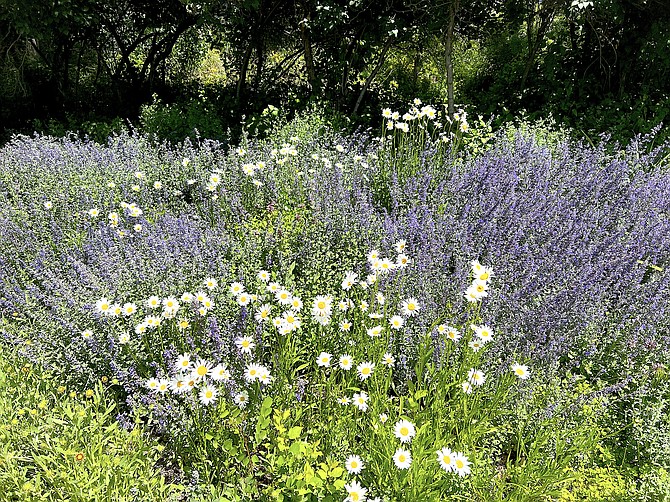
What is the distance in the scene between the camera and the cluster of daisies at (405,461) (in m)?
1.41

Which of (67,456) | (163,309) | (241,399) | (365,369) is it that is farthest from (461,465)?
(163,309)

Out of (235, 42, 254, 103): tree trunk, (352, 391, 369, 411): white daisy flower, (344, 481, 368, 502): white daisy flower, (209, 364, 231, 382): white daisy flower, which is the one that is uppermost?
(235, 42, 254, 103): tree trunk

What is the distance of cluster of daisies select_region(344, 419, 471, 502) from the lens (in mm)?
1412

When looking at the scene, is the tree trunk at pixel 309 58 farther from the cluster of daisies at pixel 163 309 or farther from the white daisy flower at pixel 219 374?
the white daisy flower at pixel 219 374

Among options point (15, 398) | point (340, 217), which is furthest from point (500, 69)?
point (15, 398)

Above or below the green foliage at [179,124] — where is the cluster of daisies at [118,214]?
below

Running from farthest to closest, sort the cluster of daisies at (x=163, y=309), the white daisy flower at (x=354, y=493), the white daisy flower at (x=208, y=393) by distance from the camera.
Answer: the cluster of daisies at (x=163, y=309), the white daisy flower at (x=208, y=393), the white daisy flower at (x=354, y=493)

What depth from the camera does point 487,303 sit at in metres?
2.35

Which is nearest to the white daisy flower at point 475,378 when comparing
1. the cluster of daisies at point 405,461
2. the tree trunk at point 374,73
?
the cluster of daisies at point 405,461

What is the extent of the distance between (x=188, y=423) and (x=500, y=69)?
7184mm

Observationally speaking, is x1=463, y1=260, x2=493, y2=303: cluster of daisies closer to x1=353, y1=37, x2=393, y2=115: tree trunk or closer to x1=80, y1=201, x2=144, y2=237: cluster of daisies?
x1=80, y1=201, x2=144, y2=237: cluster of daisies

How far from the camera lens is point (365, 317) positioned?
2023 mm

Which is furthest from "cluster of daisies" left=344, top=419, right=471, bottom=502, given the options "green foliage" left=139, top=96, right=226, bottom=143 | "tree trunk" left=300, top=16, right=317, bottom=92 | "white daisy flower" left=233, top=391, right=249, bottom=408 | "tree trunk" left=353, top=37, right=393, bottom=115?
"tree trunk" left=300, top=16, right=317, bottom=92

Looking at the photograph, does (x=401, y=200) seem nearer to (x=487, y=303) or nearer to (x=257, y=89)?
(x=487, y=303)
